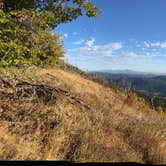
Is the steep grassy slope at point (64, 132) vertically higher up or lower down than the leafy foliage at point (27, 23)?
lower down

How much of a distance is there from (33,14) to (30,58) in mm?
1416

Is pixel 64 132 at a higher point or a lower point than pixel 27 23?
lower

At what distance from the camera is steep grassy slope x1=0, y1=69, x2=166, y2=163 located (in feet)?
19.3

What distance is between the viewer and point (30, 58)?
920 centimetres

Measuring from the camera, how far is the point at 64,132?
6730mm

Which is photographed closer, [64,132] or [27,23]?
[64,132]

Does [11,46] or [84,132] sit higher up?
[11,46]

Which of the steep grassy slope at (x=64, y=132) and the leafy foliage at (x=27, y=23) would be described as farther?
the leafy foliage at (x=27, y=23)

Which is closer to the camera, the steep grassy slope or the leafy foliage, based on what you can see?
the steep grassy slope

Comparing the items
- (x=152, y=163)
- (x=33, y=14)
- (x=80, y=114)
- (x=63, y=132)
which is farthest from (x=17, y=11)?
(x=152, y=163)

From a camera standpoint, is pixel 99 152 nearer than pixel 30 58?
Yes

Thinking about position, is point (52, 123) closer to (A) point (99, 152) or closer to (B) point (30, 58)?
(A) point (99, 152)

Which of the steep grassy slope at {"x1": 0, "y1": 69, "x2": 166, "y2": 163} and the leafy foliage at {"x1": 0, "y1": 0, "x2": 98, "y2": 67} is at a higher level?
the leafy foliage at {"x1": 0, "y1": 0, "x2": 98, "y2": 67}

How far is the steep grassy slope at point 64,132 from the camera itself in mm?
5887
